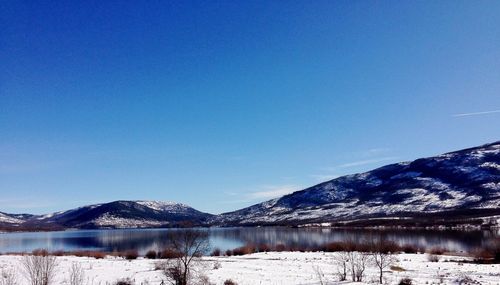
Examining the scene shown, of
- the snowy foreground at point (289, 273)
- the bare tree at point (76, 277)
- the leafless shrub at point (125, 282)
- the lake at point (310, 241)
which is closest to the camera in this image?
the bare tree at point (76, 277)

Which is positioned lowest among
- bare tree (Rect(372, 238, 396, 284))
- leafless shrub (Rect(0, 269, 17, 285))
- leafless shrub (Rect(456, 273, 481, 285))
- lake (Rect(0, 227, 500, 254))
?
lake (Rect(0, 227, 500, 254))

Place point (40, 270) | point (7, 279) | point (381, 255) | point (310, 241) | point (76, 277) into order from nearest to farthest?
point (40, 270) → point (76, 277) → point (7, 279) → point (381, 255) → point (310, 241)

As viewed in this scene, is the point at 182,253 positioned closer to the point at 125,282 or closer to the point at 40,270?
the point at 125,282

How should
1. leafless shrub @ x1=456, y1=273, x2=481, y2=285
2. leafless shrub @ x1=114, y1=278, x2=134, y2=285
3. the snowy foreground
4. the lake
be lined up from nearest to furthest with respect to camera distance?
1. leafless shrub @ x1=114, y1=278, x2=134, y2=285
2. leafless shrub @ x1=456, y1=273, x2=481, y2=285
3. the snowy foreground
4. the lake

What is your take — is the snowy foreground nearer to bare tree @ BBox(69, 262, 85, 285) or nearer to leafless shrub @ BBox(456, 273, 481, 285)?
leafless shrub @ BBox(456, 273, 481, 285)

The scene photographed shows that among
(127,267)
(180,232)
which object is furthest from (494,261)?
(127,267)

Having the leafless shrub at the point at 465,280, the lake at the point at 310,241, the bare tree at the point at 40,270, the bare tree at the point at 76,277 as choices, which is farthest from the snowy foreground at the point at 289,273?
the lake at the point at 310,241

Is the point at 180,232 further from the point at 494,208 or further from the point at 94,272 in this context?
the point at 494,208

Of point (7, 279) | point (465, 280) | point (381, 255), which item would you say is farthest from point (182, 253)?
point (465, 280)

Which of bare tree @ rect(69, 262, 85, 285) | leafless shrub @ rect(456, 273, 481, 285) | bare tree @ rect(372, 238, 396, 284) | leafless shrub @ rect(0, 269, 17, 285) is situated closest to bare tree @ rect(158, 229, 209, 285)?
bare tree @ rect(69, 262, 85, 285)

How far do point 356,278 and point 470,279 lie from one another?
25.5 ft

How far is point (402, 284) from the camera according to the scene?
27922 mm

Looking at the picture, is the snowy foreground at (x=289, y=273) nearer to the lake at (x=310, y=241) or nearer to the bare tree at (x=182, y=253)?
the bare tree at (x=182, y=253)

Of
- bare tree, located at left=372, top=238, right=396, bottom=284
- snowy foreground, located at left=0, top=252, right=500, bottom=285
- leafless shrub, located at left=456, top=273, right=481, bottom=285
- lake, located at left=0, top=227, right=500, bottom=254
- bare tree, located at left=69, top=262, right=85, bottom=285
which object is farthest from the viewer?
lake, located at left=0, top=227, right=500, bottom=254
